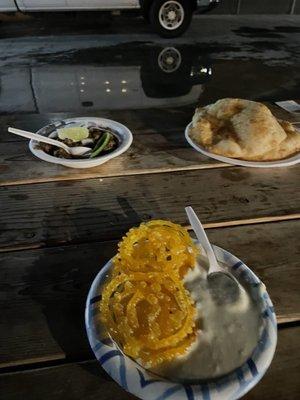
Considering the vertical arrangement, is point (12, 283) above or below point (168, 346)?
below

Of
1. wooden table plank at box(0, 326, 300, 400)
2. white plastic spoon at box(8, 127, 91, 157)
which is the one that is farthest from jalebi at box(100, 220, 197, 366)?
white plastic spoon at box(8, 127, 91, 157)

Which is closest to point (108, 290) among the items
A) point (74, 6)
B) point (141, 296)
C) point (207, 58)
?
point (141, 296)

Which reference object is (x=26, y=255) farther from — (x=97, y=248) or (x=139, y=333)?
(x=139, y=333)

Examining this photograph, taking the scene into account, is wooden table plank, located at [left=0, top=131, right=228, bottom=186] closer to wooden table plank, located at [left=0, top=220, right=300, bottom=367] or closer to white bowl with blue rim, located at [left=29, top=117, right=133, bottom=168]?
white bowl with blue rim, located at [left=29, top=117, right=133, bottom=168]

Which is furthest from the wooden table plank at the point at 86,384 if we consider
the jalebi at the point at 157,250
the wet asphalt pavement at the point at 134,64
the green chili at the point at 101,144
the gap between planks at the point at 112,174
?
the wet asphalt pavement at the point at 134,64

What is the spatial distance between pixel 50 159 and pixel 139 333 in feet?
3.02

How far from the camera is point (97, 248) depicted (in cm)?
106

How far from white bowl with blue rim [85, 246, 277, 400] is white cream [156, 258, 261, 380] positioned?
0.01m

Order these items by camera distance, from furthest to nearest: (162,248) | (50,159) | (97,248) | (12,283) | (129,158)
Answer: (129,158) → (50,159) → (97,248) → (12,283) → (162,248)

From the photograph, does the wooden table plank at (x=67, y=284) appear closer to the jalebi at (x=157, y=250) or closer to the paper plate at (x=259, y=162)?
the jalebi at (x=157, y=250)

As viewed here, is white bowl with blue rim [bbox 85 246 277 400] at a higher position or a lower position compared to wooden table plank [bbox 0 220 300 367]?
higher

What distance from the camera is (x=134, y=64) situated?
213 inches

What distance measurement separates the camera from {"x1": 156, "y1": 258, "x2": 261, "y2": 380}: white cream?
2.18 feet

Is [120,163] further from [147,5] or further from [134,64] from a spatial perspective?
[147,5]
